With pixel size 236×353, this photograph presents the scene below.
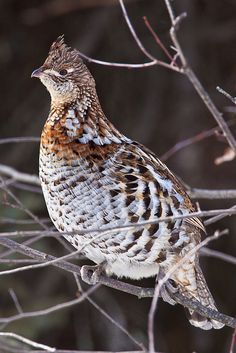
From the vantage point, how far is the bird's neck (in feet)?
12.3

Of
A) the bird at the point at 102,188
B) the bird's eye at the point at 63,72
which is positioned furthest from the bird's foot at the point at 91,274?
the bird's eye at the point at 63,72

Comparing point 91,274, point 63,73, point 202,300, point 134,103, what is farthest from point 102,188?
point 134,103

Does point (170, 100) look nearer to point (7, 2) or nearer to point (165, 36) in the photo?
point (165, 36)

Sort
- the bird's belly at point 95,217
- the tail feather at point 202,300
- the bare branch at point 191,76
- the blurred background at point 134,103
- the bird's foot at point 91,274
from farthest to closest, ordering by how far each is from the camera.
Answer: the blurred background at point 134,103 → the tail feather at point 202,300 → the bird's foot at point 91,274 → the bird's belly at point 95,217 → the bare branch at point 191,76

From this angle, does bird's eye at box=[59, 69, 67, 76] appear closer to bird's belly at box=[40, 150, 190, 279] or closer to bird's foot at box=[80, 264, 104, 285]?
bird's belly at box=[40, 150, 190, 279]

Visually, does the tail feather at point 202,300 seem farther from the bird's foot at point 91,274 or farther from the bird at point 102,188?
the bird's foot at point 91,274

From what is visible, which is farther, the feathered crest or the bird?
the feathered crest

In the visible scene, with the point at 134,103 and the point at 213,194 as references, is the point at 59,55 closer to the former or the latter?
the point at 213,194

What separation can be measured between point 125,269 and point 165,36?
10.3 ft

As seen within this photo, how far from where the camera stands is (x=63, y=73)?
12.7ft

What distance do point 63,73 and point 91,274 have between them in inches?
37.8

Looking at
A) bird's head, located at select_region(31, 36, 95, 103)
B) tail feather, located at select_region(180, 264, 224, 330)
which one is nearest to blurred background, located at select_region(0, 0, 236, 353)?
tail feather, located at select_region(180, 264, 224, 330)

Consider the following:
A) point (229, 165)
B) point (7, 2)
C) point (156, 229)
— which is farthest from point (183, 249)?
point (7, 2)

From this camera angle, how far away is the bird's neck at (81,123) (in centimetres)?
375
